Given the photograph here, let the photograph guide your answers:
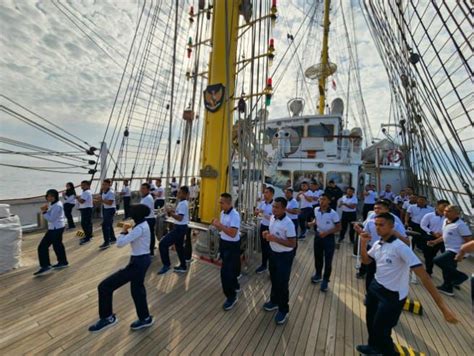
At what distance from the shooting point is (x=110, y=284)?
277 cm

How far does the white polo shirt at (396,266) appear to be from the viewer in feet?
7.18

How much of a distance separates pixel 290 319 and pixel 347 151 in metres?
7.50

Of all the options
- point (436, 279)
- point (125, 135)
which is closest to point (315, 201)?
point (436, 279)

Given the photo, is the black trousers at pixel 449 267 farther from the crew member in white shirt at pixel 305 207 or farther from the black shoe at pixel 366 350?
the crew member in white shirt at pixel 305 207

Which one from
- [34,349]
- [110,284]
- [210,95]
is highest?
[210,95]

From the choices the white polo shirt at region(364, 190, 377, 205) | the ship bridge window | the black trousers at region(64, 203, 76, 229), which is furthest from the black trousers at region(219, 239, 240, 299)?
the ship bridge window

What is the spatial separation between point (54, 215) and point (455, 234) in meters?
6.50

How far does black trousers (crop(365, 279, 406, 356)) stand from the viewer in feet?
7.36

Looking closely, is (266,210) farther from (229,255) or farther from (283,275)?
(283,275)

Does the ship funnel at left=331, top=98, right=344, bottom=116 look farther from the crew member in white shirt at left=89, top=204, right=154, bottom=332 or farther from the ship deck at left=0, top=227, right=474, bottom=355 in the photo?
the crew member in white shirt at left=89, top=204, right=154, bottom=332

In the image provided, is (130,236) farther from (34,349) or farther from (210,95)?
(210,95)

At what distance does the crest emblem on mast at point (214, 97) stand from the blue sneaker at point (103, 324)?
4145 mm

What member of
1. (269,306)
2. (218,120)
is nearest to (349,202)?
(218,120)

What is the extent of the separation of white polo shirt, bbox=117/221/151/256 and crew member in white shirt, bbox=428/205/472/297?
4.53 metres
